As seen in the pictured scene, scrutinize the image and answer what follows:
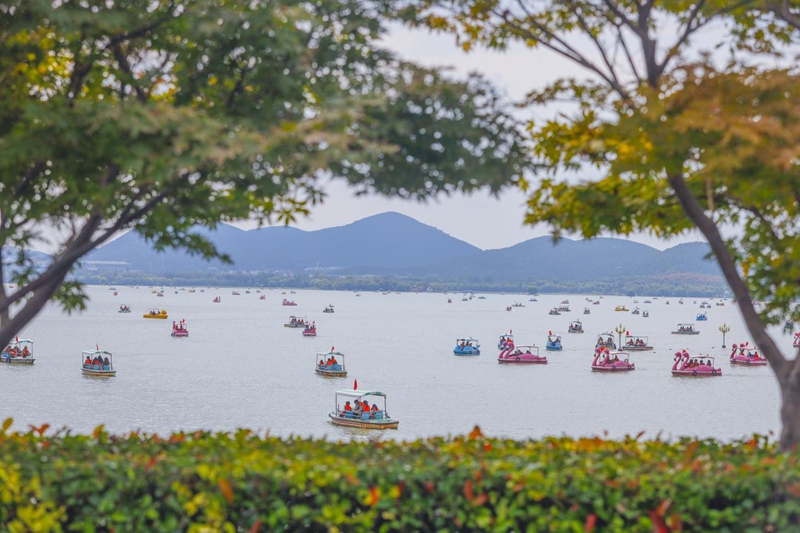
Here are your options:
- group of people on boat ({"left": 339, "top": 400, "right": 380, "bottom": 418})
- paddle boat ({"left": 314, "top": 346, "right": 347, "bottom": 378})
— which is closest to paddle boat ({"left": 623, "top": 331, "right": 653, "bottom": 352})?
paddle boat ({"left": 314, "top": 346, "right": 347, "bottom": 378})

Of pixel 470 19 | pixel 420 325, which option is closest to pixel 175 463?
pixel 470 19

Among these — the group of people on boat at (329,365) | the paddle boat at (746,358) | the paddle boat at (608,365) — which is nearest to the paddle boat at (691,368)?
the paddle boat at (608,365)

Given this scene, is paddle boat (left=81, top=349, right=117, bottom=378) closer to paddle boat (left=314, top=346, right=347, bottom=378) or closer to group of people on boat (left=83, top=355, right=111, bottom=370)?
group of people on boat (left=83, top=355, right=111, bottom=370)

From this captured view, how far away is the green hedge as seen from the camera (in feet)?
21.0

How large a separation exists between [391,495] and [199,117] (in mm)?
3247

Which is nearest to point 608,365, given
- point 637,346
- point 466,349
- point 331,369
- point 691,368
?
point 691,368

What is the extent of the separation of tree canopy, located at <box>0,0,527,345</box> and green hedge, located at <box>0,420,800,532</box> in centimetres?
221

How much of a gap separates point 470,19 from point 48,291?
5.26 meters

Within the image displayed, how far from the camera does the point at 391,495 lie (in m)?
6.36

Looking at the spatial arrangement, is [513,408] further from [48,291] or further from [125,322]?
[125,322]

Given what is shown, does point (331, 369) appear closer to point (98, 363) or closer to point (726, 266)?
point (98, 363)

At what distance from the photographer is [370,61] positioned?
28.2 feet

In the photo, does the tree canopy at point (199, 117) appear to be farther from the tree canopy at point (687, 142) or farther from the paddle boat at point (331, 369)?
A: the paddle boat at point (331, 369)

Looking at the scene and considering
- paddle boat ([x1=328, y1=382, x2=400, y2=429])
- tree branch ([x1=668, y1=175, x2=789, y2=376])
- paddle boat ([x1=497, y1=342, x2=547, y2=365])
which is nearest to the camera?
tree branch ([x1=668, y1=175, x2=789, y2=376])
